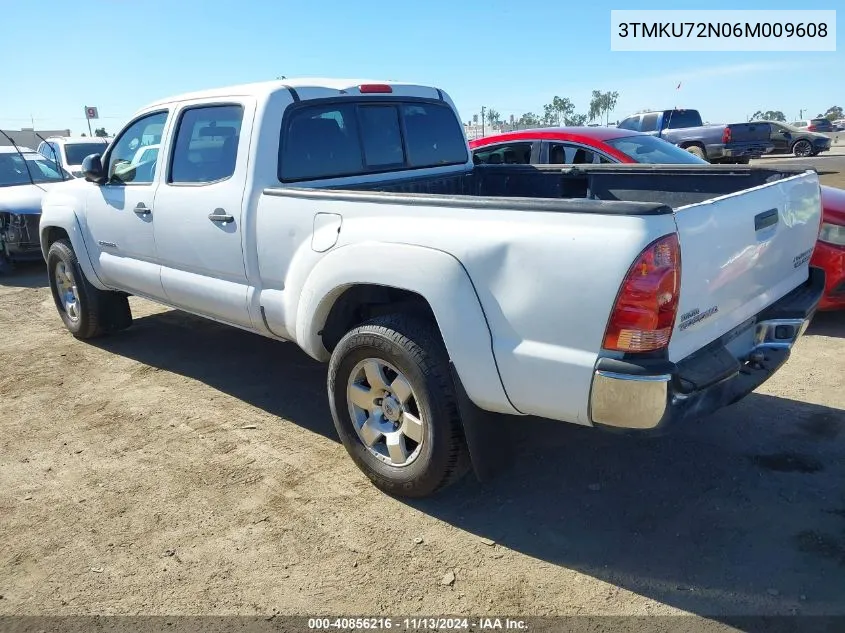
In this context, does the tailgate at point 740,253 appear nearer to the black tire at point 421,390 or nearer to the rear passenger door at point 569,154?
the black tire at point 421,390

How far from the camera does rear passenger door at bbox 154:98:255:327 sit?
397 centimetres

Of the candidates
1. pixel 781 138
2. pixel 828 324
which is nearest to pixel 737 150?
pixel 781 138

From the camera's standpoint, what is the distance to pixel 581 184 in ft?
16.1

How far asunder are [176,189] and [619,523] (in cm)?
325

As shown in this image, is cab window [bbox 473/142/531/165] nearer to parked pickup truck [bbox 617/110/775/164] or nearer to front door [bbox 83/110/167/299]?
front door [bbox 83/110/167/299]

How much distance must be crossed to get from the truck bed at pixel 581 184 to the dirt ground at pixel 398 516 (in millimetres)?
1352

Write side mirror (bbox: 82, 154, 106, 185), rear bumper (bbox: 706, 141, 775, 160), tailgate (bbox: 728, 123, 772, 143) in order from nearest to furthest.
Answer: side mirror (bbox: 82, 154, 106, 185), rear bumper (bbox: 706, 141, 775, 160), tailgate (bbox: 728, 123, 772, 143)

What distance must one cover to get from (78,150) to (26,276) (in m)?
5.56

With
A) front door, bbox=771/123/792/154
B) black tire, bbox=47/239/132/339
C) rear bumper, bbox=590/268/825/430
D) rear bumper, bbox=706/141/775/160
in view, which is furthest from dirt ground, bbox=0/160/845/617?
front door, bbox=771/123/792/154

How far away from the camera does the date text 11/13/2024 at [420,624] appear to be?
2533 millimetres

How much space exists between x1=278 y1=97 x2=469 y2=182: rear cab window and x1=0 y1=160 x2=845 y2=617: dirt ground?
1542 millimetres

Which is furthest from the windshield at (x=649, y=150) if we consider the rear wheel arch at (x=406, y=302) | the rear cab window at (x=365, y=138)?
the rear wheel arch at (x=406, y=302)

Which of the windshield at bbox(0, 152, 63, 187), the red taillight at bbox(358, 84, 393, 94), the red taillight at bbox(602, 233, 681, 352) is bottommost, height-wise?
the red taillight at bbox(602, 233, 681, 352)

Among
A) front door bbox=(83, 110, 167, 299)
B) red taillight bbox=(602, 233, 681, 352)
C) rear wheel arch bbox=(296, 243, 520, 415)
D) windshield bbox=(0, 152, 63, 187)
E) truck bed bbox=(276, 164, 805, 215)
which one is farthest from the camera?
windshield bbox=(0, 152, 63, 187)
